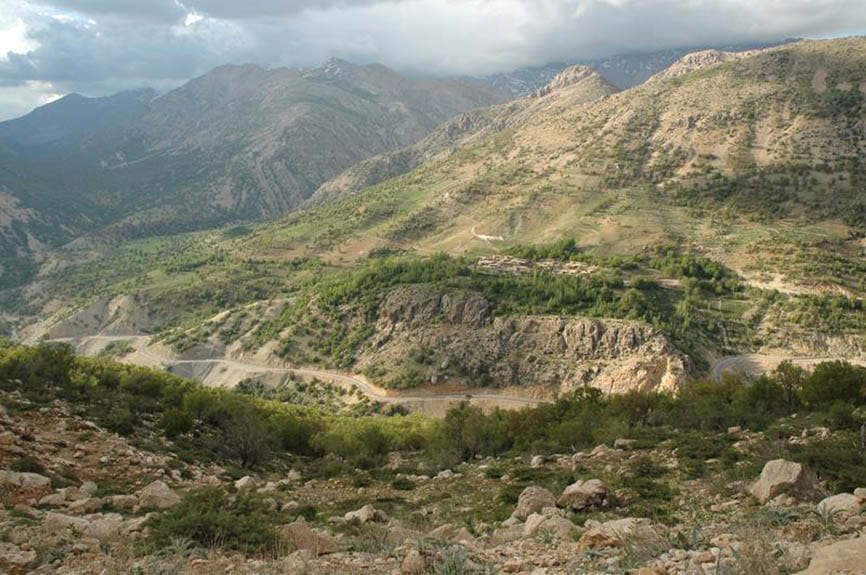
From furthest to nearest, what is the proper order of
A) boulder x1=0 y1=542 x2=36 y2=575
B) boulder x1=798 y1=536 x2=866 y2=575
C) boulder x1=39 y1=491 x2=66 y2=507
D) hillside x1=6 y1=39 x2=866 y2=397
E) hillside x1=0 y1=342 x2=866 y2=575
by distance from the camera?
hillside x1=6 y1=39 x2=866 y2=397, boulder x1=39 y1=491 x2=66 y2=507, hillside x1=0 y1=342 x2=866 y2=575, boulder x1=0 y1=542 x2=36 y2=575, boulder x1=798 y1=536 x2=866 y2=575

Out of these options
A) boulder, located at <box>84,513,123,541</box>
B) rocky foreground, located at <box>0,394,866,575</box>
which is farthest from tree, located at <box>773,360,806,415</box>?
boulder, located at <box>84,513,123,541</box>

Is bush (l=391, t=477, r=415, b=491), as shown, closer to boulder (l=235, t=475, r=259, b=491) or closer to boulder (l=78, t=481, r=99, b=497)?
boulder (l=235, t=475, r=259, b=491)

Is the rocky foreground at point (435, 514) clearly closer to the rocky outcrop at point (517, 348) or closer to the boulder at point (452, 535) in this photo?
the boulder at point (452, 535)

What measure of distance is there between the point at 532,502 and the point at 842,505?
741 centimetres

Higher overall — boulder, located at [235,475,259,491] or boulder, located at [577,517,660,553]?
boulder, located at [577,517,660,553]

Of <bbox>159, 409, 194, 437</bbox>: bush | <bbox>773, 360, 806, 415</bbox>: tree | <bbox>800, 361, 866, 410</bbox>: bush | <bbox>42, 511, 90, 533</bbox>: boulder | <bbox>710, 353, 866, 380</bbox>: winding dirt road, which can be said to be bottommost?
<bbox>710, 353, 866, 380</bbox>: winding dirt road

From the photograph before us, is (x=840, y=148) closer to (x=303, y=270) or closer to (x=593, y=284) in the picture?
(x=593, y=284)

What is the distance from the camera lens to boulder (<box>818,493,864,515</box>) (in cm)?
1239

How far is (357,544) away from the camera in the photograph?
13.2m

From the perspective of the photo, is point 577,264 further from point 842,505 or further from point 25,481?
point 25,481

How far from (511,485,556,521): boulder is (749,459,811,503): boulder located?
538 cm

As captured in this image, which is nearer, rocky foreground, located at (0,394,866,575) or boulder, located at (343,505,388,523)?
rocky foreground, located at (0,394,866,575)

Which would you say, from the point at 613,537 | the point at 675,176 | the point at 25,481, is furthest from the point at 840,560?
the point at 675,176

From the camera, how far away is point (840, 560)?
27.5ft
